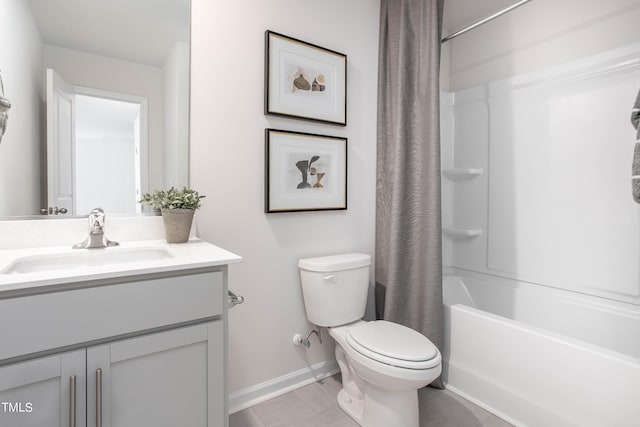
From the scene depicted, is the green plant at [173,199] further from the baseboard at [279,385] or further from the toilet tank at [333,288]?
the baseboard at [279,385]

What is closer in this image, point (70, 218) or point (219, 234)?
point (70, 218)

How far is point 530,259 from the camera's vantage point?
218cm

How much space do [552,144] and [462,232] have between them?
80 cm

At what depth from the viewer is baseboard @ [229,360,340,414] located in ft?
5.59

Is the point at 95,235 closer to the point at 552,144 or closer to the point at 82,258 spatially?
the point at 82,258

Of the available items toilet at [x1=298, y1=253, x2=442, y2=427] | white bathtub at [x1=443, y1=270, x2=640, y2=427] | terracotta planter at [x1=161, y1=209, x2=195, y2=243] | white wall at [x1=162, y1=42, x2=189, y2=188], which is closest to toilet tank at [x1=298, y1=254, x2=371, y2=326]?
toilet at [x1=298, y1=253, x2=442, y2=427]

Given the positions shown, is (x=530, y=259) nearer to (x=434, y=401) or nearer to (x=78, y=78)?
(x=434, y=401)

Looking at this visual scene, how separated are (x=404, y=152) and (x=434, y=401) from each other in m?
1.37

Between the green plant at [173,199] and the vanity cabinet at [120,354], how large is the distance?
0.42 metres

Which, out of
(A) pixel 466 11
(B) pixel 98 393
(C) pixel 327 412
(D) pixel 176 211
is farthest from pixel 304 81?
(C) pixel 327 412

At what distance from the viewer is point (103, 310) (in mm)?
A: 908

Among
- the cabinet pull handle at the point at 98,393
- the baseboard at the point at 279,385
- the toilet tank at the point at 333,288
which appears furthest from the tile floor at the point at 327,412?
the cabinet pull handle at the point at 98,393

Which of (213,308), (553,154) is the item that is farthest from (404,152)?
(213,308)

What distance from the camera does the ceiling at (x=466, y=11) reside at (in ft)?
7.52
